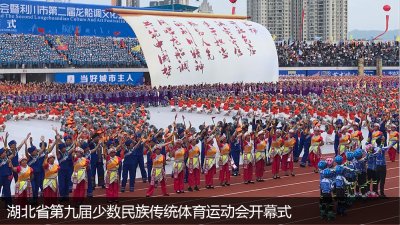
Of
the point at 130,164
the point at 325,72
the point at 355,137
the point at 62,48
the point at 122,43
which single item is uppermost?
the point at 122,43

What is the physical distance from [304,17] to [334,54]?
89402 mm

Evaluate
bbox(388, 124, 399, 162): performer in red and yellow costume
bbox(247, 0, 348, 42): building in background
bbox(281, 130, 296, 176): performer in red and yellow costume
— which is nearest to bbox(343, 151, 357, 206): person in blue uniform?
bbox(281, 130, 296, 176): performer in red and yellow costume

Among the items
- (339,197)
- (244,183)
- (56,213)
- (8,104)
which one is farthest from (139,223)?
(8,104)

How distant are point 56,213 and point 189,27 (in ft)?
102

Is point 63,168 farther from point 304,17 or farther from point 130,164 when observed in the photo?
point 304,17

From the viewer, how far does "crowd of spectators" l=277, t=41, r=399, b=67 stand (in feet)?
198

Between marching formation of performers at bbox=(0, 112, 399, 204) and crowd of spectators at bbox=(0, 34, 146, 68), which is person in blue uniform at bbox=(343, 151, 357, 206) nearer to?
marching formation of performers at bbox=(0, 112, 399, 204)

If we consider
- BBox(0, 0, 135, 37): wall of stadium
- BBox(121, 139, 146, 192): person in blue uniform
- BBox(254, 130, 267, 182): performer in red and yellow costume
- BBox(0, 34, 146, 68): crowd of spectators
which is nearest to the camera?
BBox(121, 139, 146, 192): person in blue uniform

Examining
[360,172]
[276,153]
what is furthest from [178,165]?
[360,172]

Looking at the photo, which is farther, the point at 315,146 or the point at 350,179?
the point at 315,146

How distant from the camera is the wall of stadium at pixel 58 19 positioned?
47656 mm

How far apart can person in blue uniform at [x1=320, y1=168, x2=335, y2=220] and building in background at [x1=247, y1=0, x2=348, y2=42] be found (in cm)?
13601

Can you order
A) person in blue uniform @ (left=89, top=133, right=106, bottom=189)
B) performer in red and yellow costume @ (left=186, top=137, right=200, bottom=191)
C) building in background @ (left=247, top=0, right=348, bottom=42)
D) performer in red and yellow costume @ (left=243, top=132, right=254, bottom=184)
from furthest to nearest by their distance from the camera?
building in background @ (left=247, top=0, right=348, bottom=42) → performer in red and yellow costume @ (left=243, top=132, right=254, bottom=184) → person in blue uniform @ (left=89, top=133, right=106, bottom=189) → performer in red and yellow costume @ (left=186, top=137, right=200, bottom=191)

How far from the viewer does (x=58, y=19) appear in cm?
5016
